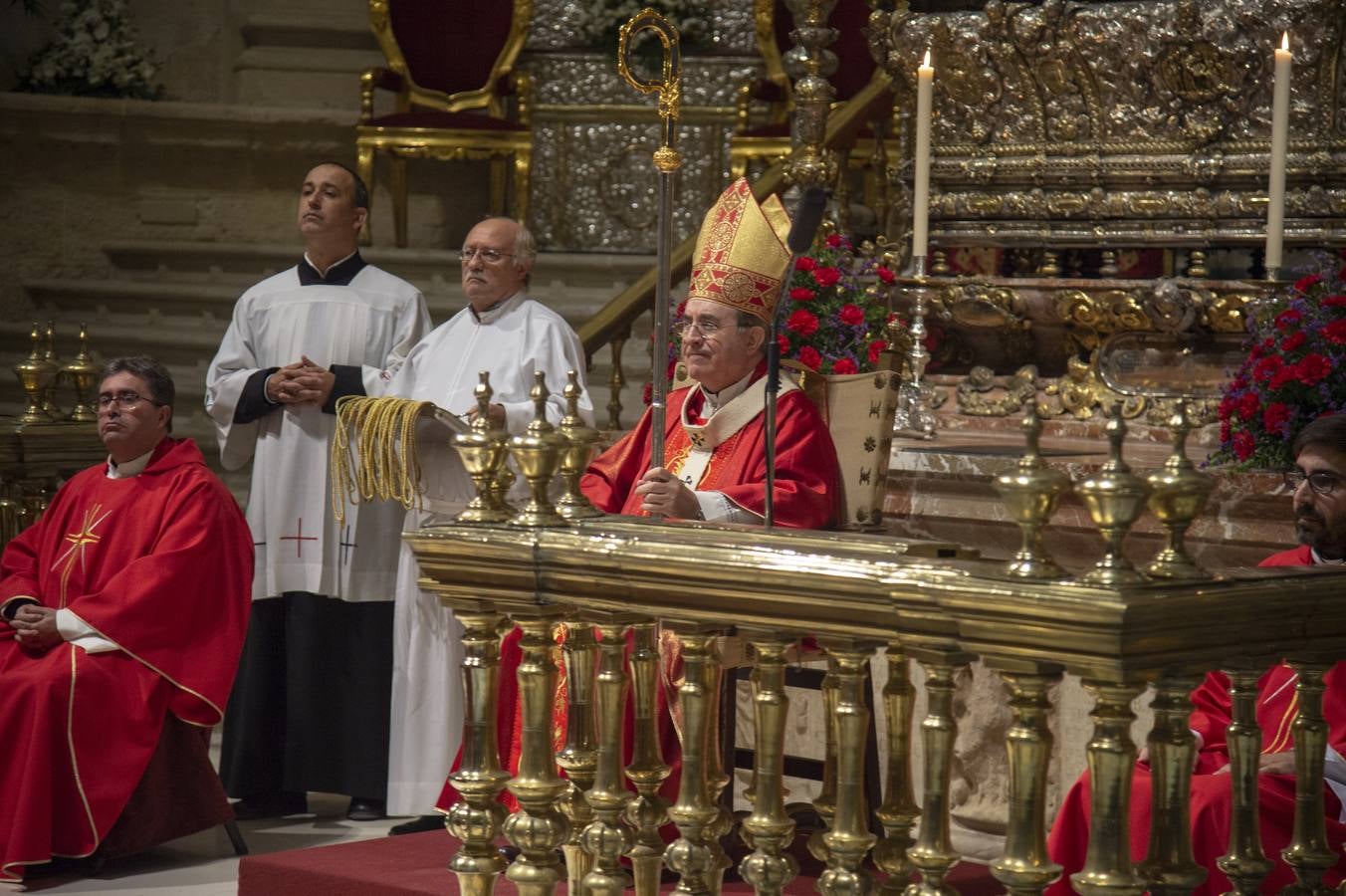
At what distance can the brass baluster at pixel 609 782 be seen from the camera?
3.48 meters

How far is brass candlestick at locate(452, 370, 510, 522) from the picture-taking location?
3627mm

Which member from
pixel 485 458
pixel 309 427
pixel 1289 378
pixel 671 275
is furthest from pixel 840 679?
pixel 671 275

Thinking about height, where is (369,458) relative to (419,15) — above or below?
below

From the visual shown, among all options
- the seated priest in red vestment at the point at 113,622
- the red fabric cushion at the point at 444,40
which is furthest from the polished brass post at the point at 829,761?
the red fabric cushion at the point at 444,40

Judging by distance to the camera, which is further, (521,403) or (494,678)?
(521,403)

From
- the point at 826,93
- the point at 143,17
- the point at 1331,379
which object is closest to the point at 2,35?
the point at 143,17

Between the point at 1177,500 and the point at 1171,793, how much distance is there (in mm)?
419

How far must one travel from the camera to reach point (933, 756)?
9.90 feet

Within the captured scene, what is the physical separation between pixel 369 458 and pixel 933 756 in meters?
2.95

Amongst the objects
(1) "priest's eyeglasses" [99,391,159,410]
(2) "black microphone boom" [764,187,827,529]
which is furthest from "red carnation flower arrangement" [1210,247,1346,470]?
(1) "priest's eyeglasses" [99,391,159,410]

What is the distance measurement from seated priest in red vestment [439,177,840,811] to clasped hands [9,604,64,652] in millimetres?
1433

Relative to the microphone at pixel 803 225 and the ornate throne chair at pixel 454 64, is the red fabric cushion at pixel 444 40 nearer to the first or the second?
the ornate throne chair at pixel 454 64

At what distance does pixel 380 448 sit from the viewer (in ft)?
18.5

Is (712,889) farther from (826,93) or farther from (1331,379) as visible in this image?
(826,93)
